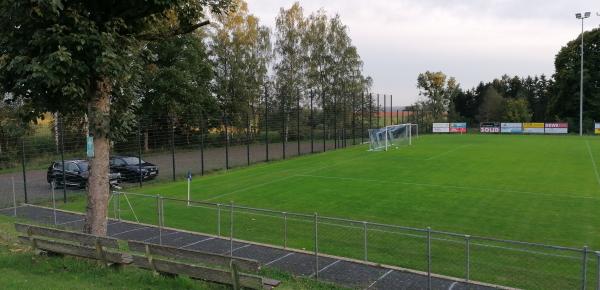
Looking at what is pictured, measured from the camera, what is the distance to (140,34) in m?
9.92

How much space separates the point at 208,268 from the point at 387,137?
32468mm

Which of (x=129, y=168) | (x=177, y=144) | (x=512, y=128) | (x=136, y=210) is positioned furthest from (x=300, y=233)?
(x=512, y=128)

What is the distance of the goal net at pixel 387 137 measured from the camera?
3738cm

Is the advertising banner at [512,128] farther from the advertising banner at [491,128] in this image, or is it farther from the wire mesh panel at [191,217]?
the wire mesh panel at [191,217]

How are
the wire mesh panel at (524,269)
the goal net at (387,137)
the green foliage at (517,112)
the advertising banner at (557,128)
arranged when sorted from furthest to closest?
the green foliage at (517,112)
the advertising banner at (557,128)
the goal net at (387,137)
the wire mesh panel at (524,269)

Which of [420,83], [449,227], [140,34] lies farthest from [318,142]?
[420,83]

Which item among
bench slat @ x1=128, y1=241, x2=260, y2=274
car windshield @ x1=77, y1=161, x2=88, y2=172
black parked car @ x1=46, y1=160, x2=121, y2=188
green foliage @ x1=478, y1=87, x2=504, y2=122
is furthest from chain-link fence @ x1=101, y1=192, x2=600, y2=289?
green foliage @ x1=478, y1=87, x2=504, y2=122

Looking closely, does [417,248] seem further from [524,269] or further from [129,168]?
[129,168]

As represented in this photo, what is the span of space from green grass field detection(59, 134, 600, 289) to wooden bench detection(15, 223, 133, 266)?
15.1 feet

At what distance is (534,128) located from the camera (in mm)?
63844

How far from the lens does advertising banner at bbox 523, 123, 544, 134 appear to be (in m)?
63.4

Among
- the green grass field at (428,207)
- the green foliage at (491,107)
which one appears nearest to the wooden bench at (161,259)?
the green grass field at (428,207)

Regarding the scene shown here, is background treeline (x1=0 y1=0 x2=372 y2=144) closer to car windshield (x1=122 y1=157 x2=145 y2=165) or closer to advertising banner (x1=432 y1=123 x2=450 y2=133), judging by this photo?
car windshield (x1=122 y1=157 x2=145 y2=165)

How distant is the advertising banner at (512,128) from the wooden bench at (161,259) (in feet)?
210
